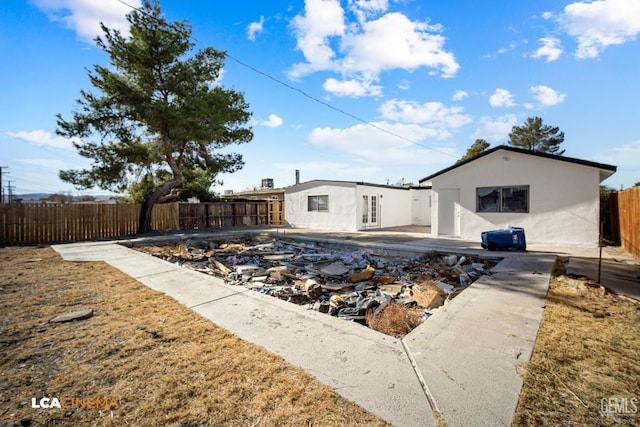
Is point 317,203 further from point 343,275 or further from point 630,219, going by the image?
point 630,219

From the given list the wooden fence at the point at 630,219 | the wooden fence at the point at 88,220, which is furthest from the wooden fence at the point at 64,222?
the wooden fence at the point at 630,219

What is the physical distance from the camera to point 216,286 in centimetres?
498

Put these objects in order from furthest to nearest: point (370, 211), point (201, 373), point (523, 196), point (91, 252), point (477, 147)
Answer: point (477, 147) < point (370, 211) < point (523, 196) < point (91, 252) < point (201, 373)

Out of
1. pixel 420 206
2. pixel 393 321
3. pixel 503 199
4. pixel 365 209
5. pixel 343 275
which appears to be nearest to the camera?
pixel 393 321

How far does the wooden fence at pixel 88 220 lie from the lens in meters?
11.0

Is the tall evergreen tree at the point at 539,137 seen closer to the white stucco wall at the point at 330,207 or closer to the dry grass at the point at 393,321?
the white stucco wall at the point at 330,207

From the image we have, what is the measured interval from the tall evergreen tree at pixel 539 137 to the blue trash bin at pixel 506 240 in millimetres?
28505

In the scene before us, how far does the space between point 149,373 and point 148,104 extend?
13132 millimetres

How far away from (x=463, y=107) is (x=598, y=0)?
10.2 meters

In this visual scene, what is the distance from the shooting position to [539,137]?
30453 millimetres

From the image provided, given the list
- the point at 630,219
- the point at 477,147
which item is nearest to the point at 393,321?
the point at 630,219

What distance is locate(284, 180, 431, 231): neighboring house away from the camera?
1563cm

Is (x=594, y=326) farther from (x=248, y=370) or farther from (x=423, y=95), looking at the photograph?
(x=423, y=95)

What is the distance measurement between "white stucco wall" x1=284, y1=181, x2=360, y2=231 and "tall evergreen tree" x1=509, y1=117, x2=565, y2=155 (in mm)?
26445
